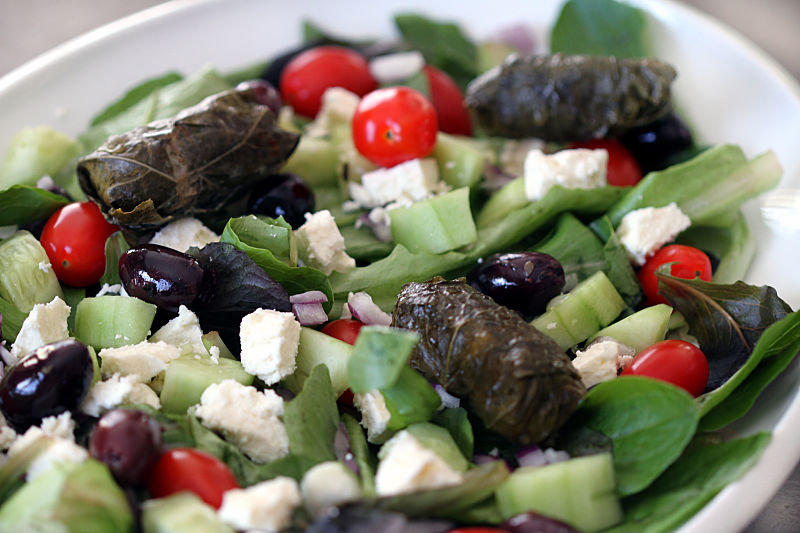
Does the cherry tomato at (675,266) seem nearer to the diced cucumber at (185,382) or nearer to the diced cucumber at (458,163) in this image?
the diced cucumber at (458,163)

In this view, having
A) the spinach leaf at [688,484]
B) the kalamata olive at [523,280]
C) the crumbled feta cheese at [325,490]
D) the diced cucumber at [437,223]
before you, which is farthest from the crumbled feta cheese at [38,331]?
the spinach leaf at [688,484]

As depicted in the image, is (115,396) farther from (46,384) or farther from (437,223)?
(437,223)

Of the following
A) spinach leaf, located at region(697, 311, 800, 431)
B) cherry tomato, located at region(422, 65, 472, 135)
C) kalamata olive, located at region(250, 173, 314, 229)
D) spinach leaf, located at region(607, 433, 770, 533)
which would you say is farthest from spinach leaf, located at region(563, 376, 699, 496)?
cherry tomato, located at region(422, 65, 472, 135)

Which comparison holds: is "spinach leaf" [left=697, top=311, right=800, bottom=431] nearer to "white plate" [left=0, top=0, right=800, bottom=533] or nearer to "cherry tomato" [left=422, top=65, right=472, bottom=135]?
"white plate" [left=0, top=0, right=800, bottom=533]

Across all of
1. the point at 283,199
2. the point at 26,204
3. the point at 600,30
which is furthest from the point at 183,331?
the point at 600,30

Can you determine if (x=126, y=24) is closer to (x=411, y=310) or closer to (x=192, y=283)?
(x=192, y=283)
